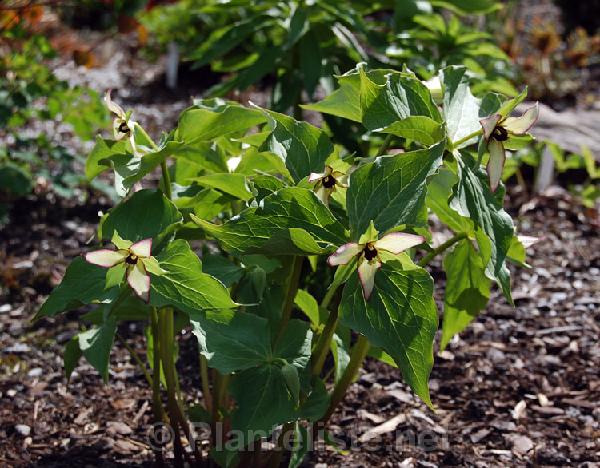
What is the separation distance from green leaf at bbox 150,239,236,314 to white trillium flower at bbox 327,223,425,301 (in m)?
0.24

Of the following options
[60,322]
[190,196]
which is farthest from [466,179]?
[60,322]

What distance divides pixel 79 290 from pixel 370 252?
1.81ft

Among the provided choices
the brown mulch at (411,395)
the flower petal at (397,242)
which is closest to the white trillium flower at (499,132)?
the flower petal at (397,242)

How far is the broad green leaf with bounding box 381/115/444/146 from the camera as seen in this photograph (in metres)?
1.46

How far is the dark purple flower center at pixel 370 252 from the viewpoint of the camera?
1.38 metres

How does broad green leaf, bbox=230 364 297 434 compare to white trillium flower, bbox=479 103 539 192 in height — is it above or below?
below

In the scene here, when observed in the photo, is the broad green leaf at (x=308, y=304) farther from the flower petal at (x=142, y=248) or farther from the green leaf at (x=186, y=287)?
the flower petal at (x=142, y=248)

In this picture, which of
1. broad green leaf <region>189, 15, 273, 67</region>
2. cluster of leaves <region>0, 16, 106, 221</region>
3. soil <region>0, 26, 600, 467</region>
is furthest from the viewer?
cluster of leaves <region>0, 16, 106, 221</region>

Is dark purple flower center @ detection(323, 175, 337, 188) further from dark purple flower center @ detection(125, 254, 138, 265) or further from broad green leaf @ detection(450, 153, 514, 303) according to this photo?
dark purple flower center @ detection(125, 254, 138, 265)

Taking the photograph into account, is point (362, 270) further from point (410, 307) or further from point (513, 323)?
point (513, 323)

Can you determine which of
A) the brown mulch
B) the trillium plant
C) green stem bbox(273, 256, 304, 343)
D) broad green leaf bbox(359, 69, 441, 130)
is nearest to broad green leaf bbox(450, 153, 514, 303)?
the trillium plant

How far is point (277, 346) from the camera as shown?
5.29ft

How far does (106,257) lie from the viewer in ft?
4.70

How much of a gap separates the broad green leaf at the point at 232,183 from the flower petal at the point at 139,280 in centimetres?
23
